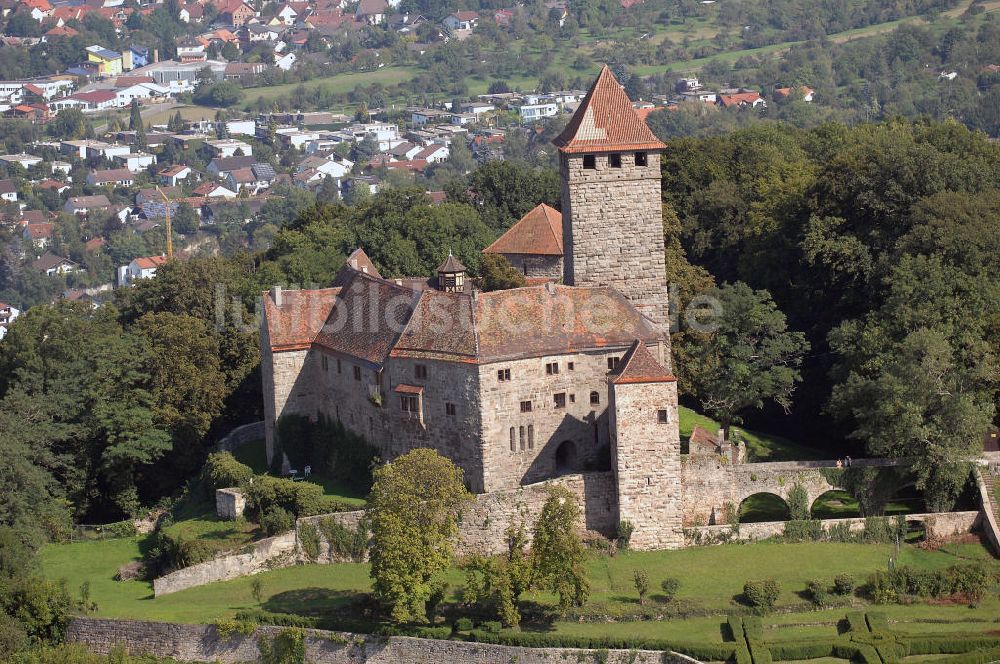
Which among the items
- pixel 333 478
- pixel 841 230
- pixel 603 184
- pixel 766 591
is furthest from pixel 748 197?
pixel 766 591

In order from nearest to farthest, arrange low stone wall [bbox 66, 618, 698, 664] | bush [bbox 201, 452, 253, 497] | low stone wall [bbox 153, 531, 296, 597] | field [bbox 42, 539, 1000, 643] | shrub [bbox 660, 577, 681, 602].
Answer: low stone wall [bbox 66, 618, 698, 664] → field [bbox 42, 539, 1000, 643] → shrub [bbox 660, 577, 681, 602] → low stone wall [bbox 153, 531, 296, 597] → bush [bbox 201, 452, 253, 497]

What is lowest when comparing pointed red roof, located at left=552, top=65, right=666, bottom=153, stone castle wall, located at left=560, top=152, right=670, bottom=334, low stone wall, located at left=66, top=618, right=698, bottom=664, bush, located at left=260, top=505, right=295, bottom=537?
low stone wall, located at left=66, top=618, right=698, bottom=664

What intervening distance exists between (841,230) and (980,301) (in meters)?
12.8

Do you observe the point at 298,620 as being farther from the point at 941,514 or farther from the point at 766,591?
the point at 941,514

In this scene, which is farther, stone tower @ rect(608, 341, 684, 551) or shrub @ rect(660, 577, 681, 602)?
stone tower @ rect(608, 341, 684, 551)

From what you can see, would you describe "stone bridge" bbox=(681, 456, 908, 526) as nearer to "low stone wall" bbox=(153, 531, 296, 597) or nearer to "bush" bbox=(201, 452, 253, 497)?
"low stone wall" bbox=(153, 531, 296, 597)

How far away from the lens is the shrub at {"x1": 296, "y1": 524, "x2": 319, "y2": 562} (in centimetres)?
6594

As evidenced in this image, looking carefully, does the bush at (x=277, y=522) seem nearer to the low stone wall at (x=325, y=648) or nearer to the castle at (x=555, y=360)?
the castle at (x=555, y=360)

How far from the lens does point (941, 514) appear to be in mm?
65000

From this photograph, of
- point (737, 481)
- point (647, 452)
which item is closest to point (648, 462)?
point (647, 452)

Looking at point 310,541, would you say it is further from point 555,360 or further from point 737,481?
point 737,481

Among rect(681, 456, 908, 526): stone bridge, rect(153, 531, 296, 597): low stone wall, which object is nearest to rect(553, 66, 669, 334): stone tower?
rect(681, 456, 908, 526): stone bridge

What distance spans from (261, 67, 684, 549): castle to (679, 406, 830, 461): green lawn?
17.5 ft

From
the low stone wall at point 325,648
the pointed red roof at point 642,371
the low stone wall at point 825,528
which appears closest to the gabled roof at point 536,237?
the pointed red roof at point 642,371
